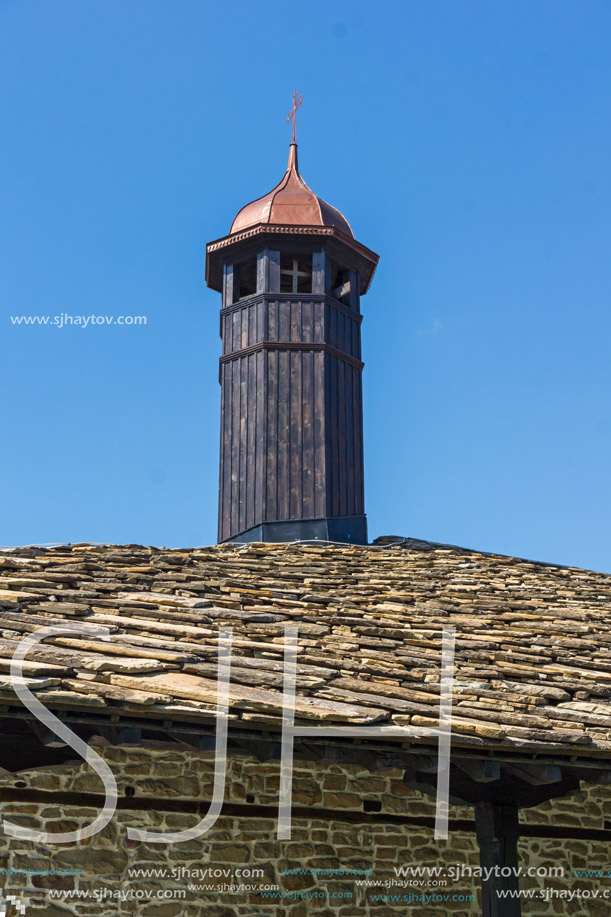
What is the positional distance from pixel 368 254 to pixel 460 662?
24.5 ft

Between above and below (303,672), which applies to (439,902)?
below

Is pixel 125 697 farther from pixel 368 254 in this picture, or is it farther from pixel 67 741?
pixel 368 254

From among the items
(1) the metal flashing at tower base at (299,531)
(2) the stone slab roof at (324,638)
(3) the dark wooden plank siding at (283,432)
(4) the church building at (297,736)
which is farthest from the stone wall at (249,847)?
(3) the dark wooden plank siding at (283,432)

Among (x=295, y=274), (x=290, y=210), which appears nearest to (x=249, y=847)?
(x=295, y=274)

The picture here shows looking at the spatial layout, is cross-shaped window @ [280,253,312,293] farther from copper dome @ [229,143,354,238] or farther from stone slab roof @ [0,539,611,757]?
stone slab roof @ [0,539,611,757]

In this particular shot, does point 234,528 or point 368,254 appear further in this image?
point 368,254

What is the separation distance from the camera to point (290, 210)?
12641 millimetres

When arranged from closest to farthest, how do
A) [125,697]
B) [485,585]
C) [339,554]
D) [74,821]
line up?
[125,697]
[74,821]
[485,585]
[339,554]

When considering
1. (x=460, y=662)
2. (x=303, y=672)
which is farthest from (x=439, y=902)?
(x=303, y=672)

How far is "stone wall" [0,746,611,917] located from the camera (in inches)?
263

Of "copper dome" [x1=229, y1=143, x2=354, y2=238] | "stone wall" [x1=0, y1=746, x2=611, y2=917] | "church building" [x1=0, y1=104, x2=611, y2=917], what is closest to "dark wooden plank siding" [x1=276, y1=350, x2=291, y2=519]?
"church building" [x1=0, y1=104, x2=611, y2=917]

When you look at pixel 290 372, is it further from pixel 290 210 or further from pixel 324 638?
pixel 324 638

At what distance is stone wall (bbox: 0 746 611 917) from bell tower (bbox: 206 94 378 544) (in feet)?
13.8

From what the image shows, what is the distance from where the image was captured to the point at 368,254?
1291 cm
